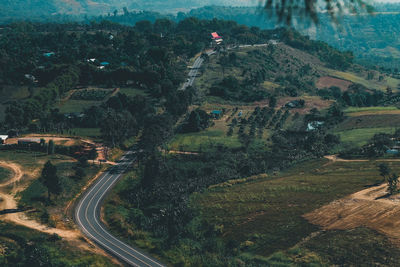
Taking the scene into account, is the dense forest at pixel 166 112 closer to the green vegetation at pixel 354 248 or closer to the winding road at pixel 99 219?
the winding road at pixel 99 219

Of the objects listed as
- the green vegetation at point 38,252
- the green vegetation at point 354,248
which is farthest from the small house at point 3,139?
the green vegetation at point 354,248

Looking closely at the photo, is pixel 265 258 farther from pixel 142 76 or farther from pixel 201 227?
pixel 142 76

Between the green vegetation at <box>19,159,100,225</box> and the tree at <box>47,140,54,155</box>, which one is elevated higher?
the tree at <box>47,140,54,155</box>

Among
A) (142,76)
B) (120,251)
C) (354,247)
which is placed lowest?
(120,251)

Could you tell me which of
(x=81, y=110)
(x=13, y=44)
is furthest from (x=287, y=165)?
(x=13, y=44)

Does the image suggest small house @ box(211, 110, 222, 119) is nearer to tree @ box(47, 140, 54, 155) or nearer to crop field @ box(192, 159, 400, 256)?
crop field @ box(192, 159, 400, 256)

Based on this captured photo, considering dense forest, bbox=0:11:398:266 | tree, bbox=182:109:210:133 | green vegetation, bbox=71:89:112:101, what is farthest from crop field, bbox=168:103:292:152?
green vegetation, bbox=71:89:112:101
